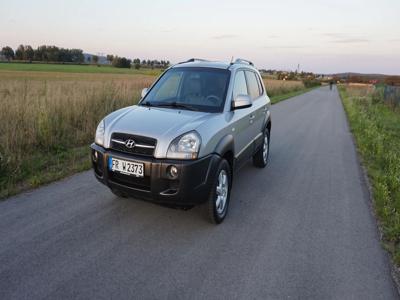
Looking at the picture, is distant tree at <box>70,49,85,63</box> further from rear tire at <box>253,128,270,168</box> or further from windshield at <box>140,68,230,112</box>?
windshield at <box>140,68,230,112</box>

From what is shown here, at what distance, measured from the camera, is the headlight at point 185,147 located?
11.6ft

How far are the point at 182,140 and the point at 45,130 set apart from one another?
4.86 meters

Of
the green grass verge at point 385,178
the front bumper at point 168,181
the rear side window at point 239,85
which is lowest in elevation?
the green grass verge at point 385,178

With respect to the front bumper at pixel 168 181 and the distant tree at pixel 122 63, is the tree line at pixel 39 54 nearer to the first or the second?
the distant tree at pixel 122 63

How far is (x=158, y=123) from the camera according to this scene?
385 centimetres

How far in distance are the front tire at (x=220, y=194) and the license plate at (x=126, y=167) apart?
87cm

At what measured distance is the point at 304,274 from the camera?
315cm

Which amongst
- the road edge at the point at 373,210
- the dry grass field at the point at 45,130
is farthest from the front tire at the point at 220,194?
the dry grass field at the point at 45,130

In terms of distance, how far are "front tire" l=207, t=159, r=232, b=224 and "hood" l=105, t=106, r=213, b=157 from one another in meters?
0.65

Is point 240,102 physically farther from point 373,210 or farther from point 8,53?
point 8,53

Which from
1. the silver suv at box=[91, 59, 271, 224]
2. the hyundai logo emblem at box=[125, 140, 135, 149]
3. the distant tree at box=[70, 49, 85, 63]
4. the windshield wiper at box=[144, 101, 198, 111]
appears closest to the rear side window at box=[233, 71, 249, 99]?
the silver suv at box=[91, 59, 271, 224]

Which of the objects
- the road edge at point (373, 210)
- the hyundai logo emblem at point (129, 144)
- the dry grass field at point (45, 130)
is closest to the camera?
the road edge at point (373, 210)

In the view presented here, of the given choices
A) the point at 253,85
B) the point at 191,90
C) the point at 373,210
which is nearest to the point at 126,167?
the point at 191,90

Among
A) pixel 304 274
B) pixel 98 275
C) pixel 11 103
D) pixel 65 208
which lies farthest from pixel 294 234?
pixel 11 103
